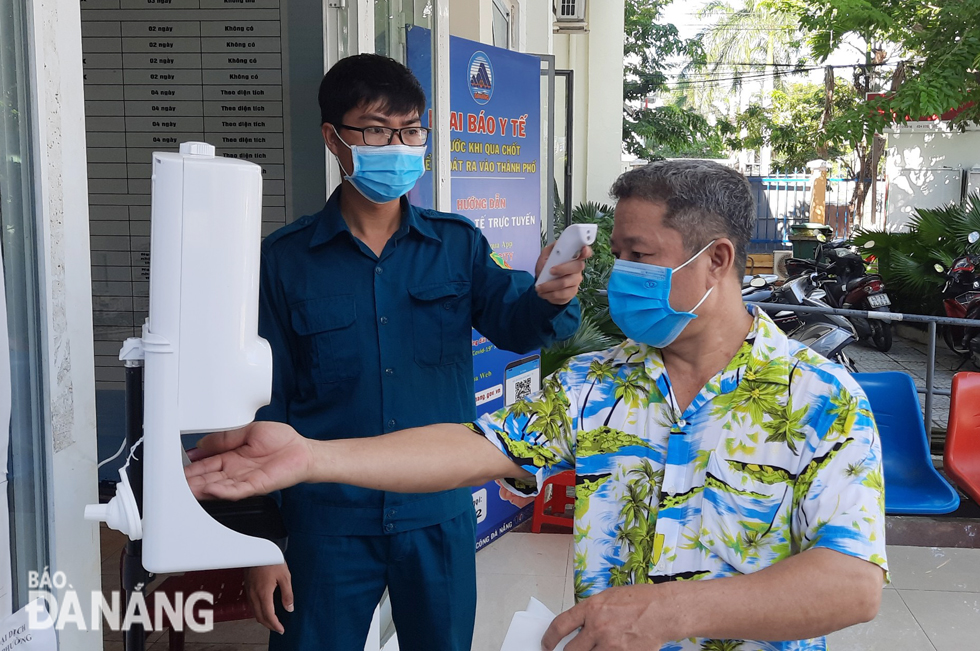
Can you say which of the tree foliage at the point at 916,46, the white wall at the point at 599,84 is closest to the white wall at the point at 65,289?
the tree foliage at the point at 916,46

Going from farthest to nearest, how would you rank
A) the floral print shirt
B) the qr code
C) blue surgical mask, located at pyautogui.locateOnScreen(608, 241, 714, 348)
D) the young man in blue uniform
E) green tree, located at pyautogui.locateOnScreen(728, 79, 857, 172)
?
green tree, located at pyautogui.locateOnScreen(728, 79, 857, 172) → the qr code → the young man in blue uniform → blue surgical mask, located at pyautogui.locateOnScreen(608, 241, 714, 348) → the floral print shirt

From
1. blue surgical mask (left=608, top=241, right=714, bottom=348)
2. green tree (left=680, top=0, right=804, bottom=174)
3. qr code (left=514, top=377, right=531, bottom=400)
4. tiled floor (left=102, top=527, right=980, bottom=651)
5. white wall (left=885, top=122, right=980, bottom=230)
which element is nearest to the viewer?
blue surgical mask (left=608, top=241, right=714, bottom=348)

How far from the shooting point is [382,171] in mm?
2074

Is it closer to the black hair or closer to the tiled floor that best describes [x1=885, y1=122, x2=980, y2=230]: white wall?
the tiled floor

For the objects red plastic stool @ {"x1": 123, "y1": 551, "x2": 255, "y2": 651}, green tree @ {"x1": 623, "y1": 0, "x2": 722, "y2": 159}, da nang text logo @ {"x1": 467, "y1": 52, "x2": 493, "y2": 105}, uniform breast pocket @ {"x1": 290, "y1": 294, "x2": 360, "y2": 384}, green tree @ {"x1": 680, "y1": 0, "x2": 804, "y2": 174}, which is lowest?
red plastic stool @ {"x1": 123, "y1": 551, "x2": 255, "y2": 651}

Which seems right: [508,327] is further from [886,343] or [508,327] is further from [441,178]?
[886,343]

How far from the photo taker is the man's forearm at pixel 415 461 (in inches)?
55.8

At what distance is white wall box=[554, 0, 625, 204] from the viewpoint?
563 inches

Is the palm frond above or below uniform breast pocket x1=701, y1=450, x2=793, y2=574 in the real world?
below

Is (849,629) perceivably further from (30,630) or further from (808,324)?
(30,630)

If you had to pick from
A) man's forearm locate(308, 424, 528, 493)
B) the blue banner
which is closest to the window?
man's forearm locate(308, 424, 528, 493)

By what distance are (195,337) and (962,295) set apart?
10.0 m

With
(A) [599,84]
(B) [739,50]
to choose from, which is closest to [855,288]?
(A) [599,84]

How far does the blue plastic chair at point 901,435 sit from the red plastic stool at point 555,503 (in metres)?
1.50
